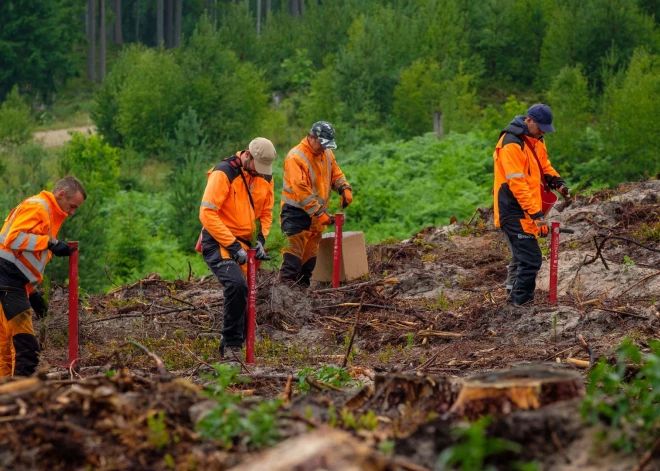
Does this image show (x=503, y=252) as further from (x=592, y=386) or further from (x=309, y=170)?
(x=592, y=386)

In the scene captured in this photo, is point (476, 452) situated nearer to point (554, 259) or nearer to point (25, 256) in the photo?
point (25, 256)

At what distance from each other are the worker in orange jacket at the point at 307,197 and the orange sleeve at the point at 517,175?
217cm

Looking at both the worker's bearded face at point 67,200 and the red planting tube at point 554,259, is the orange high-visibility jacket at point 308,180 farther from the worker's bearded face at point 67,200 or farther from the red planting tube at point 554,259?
the worker's bearded face at point 67,200

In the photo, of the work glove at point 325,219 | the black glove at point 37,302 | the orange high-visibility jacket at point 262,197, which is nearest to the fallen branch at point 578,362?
the orange high-visibility jacket at point 262,197

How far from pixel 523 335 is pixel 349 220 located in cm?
1279

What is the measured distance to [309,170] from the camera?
11.1 meters

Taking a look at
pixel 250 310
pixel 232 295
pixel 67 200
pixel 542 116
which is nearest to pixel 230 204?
pixel 232 295

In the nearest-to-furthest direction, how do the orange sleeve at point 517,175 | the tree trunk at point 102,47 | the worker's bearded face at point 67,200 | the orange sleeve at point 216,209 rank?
the worker's bearded face at point 67,200
the orange sleeve at point 216,209
the orange sleeve at point 517,175
the tree trunk at point 102,47

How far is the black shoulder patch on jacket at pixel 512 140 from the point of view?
31.2 ft

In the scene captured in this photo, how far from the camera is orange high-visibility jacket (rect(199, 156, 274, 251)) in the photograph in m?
8.54

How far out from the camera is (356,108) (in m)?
33.6

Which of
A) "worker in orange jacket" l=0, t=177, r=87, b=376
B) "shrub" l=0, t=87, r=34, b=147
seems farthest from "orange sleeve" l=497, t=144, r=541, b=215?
"shrub" l=0, t=87, r=34, b=147

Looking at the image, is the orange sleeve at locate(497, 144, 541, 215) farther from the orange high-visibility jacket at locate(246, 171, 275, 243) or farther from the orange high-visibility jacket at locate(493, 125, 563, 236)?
the orange high-visibility jacket at locate(246, 171, 275, 243)

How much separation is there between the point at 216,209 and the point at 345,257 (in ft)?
12.0
